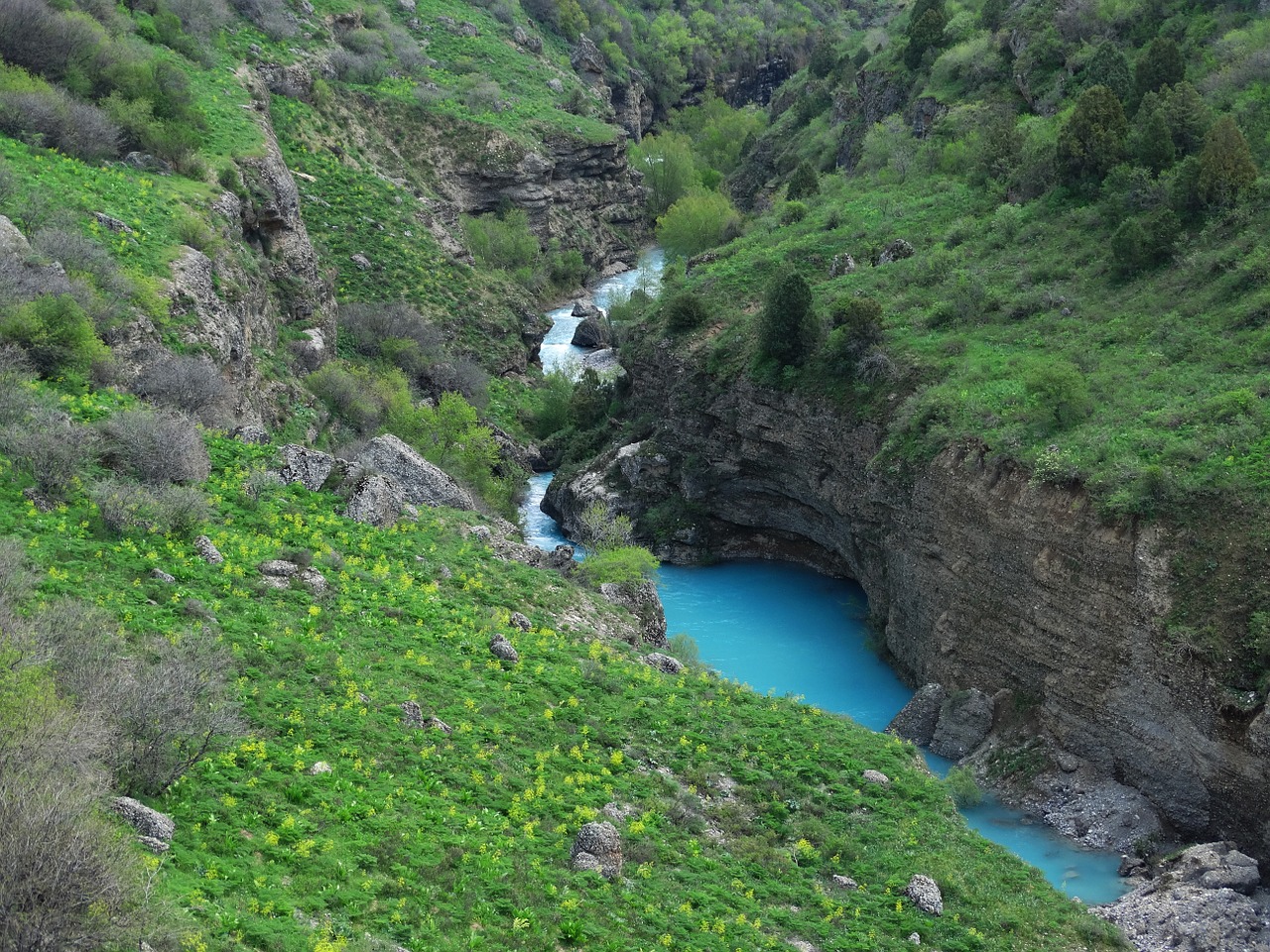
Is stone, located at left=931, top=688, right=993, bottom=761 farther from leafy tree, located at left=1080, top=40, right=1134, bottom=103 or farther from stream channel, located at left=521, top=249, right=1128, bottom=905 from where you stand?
leafy tree, located at left=1080, top=40, right=1134, bottom=103

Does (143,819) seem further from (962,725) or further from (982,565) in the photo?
(982,565)

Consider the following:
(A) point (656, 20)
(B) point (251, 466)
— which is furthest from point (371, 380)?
(A) point (656, 20)

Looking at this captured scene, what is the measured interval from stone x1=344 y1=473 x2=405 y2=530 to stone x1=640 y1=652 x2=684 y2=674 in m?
7.43

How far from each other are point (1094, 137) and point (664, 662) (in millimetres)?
28969

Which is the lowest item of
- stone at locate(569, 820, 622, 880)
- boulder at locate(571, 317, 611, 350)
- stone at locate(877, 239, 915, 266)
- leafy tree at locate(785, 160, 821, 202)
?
stone at locate(569, 820, 622, 880)

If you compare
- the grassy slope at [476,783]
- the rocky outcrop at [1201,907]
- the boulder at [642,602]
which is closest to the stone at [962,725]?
the rocky outcrop at [1201,907]

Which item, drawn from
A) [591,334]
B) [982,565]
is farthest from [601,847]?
[591,334]

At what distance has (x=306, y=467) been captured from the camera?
28.3 m

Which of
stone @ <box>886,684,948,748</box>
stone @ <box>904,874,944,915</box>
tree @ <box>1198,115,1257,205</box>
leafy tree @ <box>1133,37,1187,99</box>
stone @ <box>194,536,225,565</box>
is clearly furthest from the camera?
leafy tree @ <box>1133,37,1187,99</box>

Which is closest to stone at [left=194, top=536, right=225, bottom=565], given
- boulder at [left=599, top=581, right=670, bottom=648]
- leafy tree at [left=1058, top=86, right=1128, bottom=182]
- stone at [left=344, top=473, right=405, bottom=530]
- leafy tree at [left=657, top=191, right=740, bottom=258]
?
stone at [left=344, top=473, right=405, bottom=530]

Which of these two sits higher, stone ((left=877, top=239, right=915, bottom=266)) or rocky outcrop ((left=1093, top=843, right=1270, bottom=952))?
Answer: stone ((left=877, top=239, right=915, bottom=266))

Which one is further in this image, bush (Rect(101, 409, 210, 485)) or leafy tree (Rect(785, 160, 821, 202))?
leafy tree (Rect(785, 160, 821, 202))

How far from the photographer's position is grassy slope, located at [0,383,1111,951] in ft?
47.8

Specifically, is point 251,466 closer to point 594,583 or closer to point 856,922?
point 594,583
